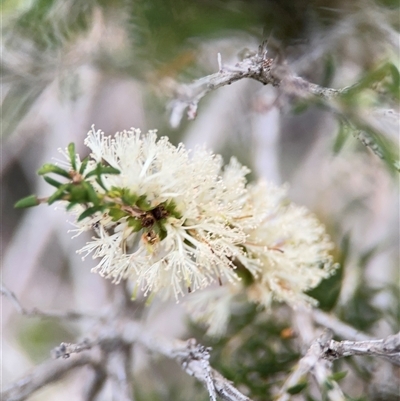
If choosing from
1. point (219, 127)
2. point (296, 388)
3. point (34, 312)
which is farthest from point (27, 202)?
point (219, 127)

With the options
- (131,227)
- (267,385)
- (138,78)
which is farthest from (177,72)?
(267,385)

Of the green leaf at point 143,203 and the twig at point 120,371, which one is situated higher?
the green leaf at point 143,203

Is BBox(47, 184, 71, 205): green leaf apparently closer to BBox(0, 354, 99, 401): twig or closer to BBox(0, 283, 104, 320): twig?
BBox(0, 283, 104, 320): twig

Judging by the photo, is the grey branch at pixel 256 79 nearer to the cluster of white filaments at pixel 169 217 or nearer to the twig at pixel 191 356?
the cluster of white filaments at pixel 169 217

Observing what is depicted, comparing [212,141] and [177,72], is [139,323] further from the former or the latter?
[212,141]

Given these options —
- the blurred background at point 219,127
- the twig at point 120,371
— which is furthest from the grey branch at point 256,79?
the twig at point 120,371

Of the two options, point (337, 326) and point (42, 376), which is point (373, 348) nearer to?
point (337, 326)

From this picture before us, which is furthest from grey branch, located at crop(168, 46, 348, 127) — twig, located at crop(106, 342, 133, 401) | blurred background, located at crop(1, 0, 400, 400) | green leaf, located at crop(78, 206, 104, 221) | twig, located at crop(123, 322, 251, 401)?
twig, located at crop(106, 342, 133, 401)
